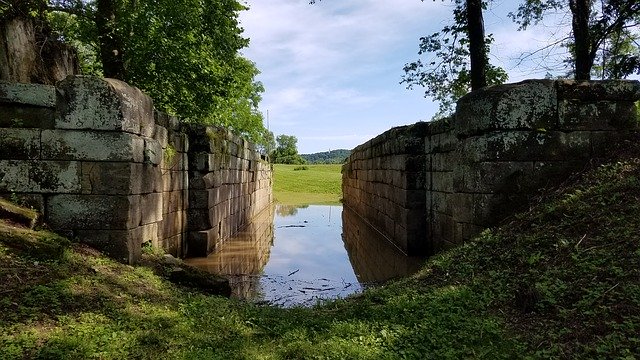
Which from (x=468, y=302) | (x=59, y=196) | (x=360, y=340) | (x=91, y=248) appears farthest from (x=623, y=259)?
(x=59, y=196)

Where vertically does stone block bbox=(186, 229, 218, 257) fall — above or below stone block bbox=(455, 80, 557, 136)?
below

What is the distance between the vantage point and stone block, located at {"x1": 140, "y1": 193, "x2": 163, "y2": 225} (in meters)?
5.66

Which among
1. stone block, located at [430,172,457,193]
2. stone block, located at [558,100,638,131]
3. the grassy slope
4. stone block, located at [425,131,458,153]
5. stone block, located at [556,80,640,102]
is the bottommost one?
the grassy slope

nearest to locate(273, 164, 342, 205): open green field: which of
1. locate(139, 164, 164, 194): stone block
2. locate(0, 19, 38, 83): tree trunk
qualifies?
locate(139, 164, 164, 194): stone block

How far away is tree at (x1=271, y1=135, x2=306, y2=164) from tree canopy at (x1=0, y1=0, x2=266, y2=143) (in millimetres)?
74157

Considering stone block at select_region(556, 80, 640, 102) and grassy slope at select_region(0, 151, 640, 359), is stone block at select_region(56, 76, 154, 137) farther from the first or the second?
stone block at select_region(556, 80, 640, 102)

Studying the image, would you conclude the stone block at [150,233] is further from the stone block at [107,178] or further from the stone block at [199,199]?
the stone block at [199,199]

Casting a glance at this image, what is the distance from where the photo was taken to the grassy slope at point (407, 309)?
2902 millimetres

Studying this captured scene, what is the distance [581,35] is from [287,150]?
94.5 metres

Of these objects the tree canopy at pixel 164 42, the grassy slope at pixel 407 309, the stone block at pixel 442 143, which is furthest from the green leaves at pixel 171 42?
the grassy slope at pixel 407 309

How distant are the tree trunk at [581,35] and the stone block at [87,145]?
9.60 m

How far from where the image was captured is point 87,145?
16.7ft

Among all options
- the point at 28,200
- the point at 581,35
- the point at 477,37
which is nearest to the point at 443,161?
the point at 477,37

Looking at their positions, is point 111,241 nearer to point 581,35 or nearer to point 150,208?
point 150,208
